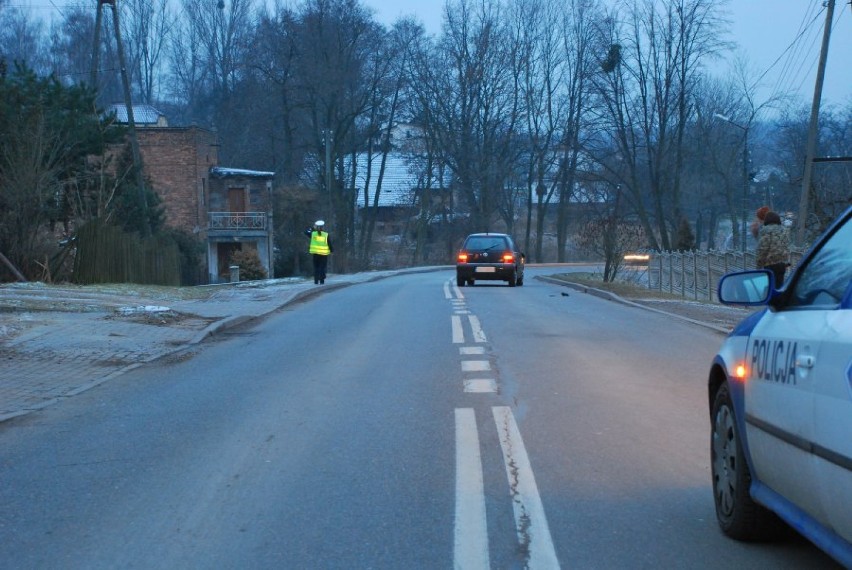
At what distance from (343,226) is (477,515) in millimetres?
53420

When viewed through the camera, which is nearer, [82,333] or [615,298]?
[82,333]

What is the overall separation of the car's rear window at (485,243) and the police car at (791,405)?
24615mm

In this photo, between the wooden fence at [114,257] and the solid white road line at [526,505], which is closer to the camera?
the solid white road line at [526,505]

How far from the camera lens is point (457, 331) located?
15.6 metres

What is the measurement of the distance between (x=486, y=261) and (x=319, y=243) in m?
5.09

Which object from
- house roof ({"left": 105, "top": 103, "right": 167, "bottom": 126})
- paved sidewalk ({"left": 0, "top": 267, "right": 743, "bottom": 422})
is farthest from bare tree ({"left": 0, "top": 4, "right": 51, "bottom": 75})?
paved sidewalk ({"left": 0, "top": 267, "right": 743, "bottom": 422})

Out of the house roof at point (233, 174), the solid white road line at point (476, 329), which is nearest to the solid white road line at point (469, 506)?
the solid white road line at point (476, 329)

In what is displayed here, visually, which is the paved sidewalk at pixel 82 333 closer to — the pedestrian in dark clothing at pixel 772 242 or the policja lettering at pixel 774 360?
the policja lettering at pixel 774 360

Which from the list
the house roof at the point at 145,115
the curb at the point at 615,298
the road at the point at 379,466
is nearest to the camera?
the road at the point at 379,466

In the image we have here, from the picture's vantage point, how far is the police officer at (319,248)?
27.8m

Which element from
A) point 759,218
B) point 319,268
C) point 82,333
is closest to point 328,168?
point 319,268

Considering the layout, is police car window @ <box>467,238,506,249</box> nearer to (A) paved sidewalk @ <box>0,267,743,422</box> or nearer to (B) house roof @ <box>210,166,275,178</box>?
(A) paved sidewalk @ <box>0,267,743,422</box>

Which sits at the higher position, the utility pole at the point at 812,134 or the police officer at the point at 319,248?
the utility pole at the point at 812,134

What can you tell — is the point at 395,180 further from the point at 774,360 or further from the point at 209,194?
the point at 774,360
